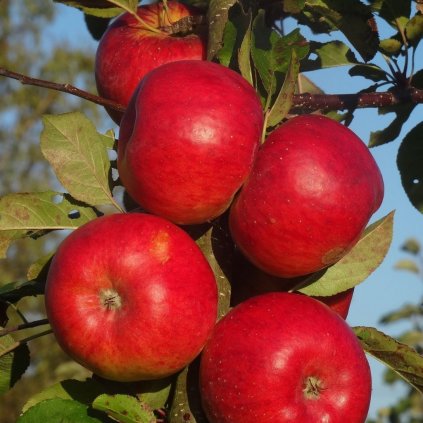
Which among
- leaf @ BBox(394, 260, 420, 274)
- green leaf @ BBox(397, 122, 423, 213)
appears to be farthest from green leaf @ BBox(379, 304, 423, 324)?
green leaf @ BBox(397, 122, 423, 213)

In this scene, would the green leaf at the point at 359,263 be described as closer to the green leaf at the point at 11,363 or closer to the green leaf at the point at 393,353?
the green leaf at the point at 393,353

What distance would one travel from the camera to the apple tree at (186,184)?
3.13 feet

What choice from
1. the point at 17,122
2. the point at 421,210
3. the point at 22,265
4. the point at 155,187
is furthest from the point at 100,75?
the point at 17,122

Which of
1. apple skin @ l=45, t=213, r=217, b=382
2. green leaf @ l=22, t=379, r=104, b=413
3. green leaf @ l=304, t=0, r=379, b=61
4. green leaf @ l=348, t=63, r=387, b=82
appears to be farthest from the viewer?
green leaf @ l=348, t=63, r=387, b=82

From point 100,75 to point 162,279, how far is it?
0.51 m

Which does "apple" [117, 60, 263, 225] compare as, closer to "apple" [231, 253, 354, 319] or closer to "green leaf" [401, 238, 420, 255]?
"apple" [231, 253, 354, 319]

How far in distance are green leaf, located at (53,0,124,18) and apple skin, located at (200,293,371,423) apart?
66 cm

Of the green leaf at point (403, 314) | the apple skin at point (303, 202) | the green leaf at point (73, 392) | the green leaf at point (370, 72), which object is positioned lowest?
the green leaf at point (403, 314)

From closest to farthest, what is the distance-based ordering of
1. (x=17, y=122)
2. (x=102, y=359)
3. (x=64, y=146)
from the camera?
(x=102, y=359)
(x=64, y=146)
(x=17, y=122)

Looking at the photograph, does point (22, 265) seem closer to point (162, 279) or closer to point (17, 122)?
point (17, 122)

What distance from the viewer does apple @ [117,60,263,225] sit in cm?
94

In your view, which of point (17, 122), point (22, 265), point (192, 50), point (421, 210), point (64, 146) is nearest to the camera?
point (64, 146)

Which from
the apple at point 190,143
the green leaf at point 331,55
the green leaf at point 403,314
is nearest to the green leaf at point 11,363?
the apple at point 190,143

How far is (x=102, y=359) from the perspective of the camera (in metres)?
0.91
